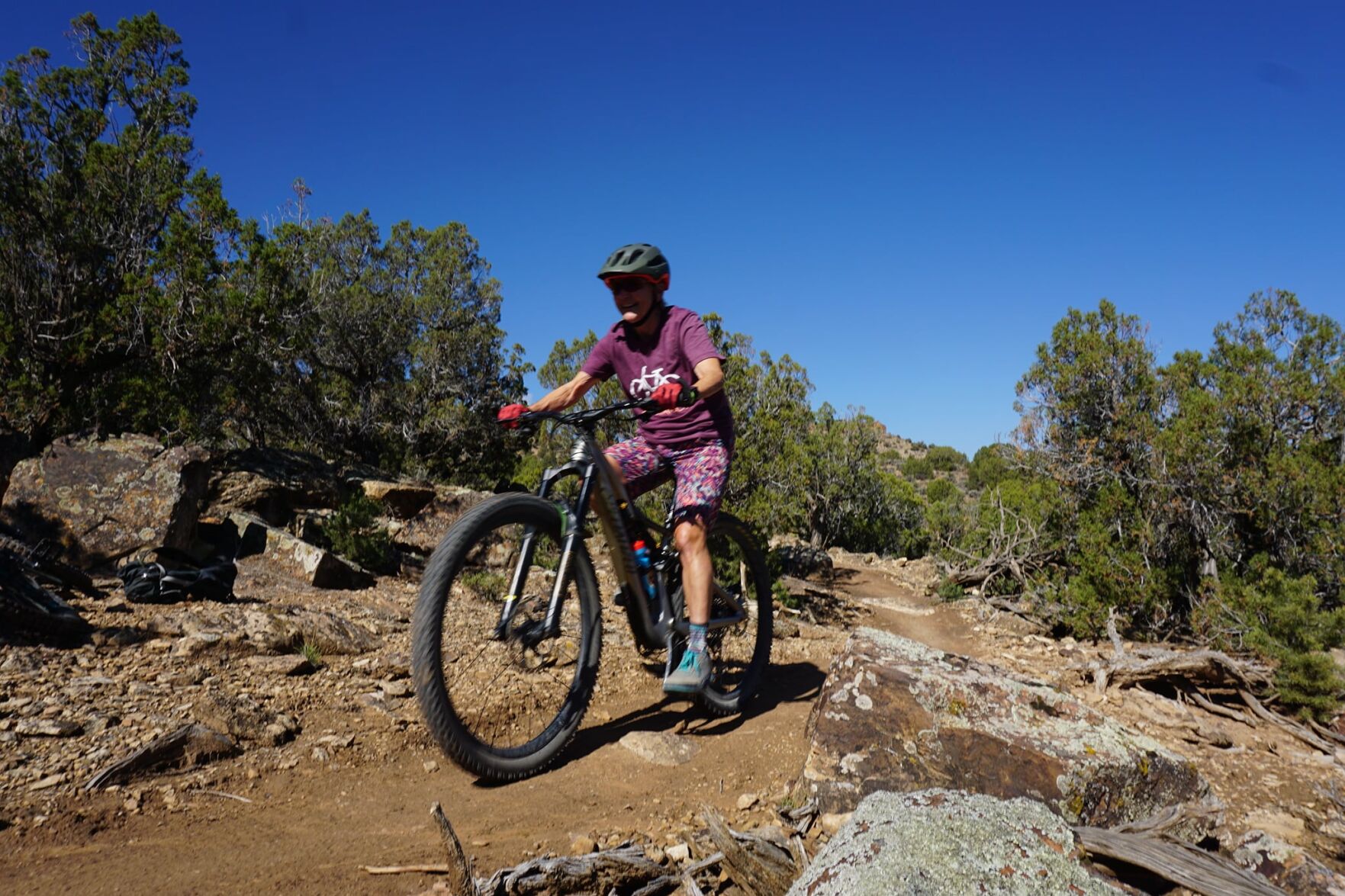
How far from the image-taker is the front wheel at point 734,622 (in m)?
4.42

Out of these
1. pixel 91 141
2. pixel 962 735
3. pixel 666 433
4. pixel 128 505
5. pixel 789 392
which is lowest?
pixel 962 735

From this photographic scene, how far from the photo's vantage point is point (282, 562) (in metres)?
7.62

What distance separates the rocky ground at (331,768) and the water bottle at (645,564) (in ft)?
2.46

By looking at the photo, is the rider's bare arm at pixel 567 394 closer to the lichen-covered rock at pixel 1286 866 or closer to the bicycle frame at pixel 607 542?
the bicycle frame at pixel 607 542

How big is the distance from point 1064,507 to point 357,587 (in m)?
10.0

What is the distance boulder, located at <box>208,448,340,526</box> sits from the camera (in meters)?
9.99

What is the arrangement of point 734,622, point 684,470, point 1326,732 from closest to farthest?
point 684,470, point 734,622, point 1326,732

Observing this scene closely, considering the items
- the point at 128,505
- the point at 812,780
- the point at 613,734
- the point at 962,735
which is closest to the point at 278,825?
the point at 613,734

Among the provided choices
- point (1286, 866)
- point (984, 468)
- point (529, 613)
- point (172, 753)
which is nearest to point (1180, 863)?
point (1286, 866)

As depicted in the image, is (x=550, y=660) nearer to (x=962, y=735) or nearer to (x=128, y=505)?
(x=962, y=735)

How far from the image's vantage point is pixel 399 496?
1212 cm

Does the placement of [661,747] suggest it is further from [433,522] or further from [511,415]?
[433,522]

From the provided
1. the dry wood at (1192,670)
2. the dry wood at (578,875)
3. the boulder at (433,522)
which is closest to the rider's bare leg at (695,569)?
the dry wood at (578,875)

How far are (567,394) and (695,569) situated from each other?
1165 mm
